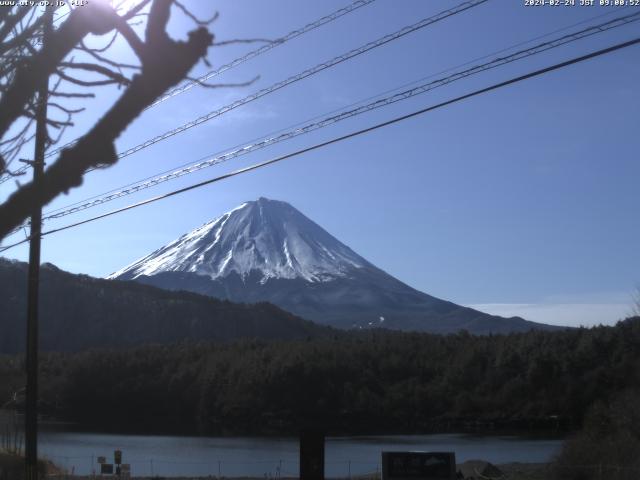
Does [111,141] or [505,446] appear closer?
[111,141]

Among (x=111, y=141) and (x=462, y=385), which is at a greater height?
(x=111, y=141)

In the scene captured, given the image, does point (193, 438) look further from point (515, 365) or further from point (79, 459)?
point (515, 365)

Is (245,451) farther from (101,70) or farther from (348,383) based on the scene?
(101,70)

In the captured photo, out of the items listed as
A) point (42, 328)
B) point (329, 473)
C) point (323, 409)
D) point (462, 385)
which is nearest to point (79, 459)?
point (329, 473)

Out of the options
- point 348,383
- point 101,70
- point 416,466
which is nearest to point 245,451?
point 348,383

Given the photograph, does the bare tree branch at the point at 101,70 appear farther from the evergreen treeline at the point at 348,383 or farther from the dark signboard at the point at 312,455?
the evergreen treeline at the point at 348,383

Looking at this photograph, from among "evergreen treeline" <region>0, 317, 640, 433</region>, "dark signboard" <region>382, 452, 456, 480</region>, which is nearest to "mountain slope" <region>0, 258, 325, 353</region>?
"evergreen treeline" <region>0, 317, 640, 433</region>
